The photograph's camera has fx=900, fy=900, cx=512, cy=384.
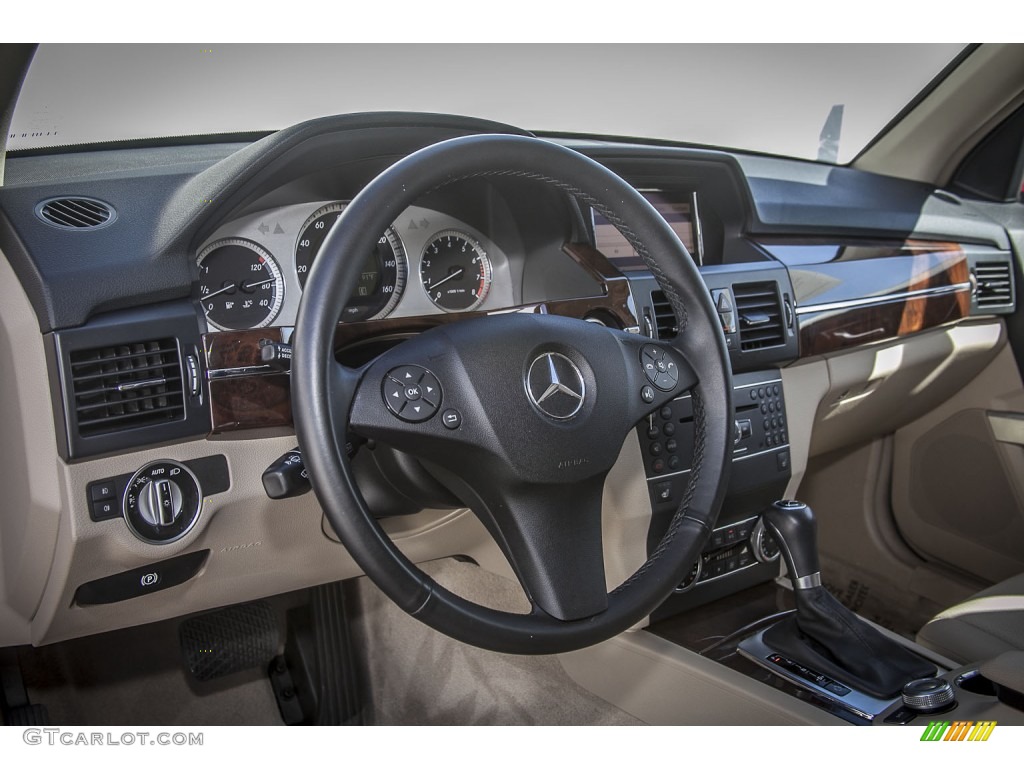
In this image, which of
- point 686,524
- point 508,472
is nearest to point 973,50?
point 686,524

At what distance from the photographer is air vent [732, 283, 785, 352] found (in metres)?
1.70

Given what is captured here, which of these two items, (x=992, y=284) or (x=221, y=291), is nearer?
(x=221, y=291)

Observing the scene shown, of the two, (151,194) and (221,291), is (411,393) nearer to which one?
(221,291)

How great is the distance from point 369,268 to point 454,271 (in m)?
0.17

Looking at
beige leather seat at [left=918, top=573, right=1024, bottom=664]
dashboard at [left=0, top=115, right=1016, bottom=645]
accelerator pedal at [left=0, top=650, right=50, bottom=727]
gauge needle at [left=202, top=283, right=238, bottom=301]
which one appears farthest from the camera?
accelerator pedal at [left=0, top=650, right=50, bottom=727]

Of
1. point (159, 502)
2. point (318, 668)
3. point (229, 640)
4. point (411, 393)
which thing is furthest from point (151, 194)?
point (318, 668)

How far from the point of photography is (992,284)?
2.21m

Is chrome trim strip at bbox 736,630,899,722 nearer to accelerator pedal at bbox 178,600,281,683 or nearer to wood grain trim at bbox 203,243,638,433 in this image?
wood grain trim at bbox 203,243,638,433

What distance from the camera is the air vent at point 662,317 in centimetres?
154

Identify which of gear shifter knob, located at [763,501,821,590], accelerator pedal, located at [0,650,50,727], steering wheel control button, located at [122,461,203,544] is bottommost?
accelerator pedal, located at [0,650,50,727]

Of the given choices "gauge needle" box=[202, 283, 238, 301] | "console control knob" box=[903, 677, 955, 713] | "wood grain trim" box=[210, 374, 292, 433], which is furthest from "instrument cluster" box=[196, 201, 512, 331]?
"console control knob" box=[903, 677, 955, 713]

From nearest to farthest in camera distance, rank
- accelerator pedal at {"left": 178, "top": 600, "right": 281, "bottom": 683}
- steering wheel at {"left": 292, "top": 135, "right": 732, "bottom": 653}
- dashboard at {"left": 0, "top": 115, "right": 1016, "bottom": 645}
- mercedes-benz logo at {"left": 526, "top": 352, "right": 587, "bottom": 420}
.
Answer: steering wheel at {"left": 292, "top": 135, "right": 732, "bottom": 653}
mercedes-benz logo at {"left": 526, "top": 352, "right": 587, "bottom": 420}
dashboard at {"left": 0, "top": 115, "right": 1016, "bottom": 645}
accelerator pedal at {"left": 178, "top": 600, "right": 281, "bottom": 683}

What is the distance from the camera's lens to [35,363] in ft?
3.81
